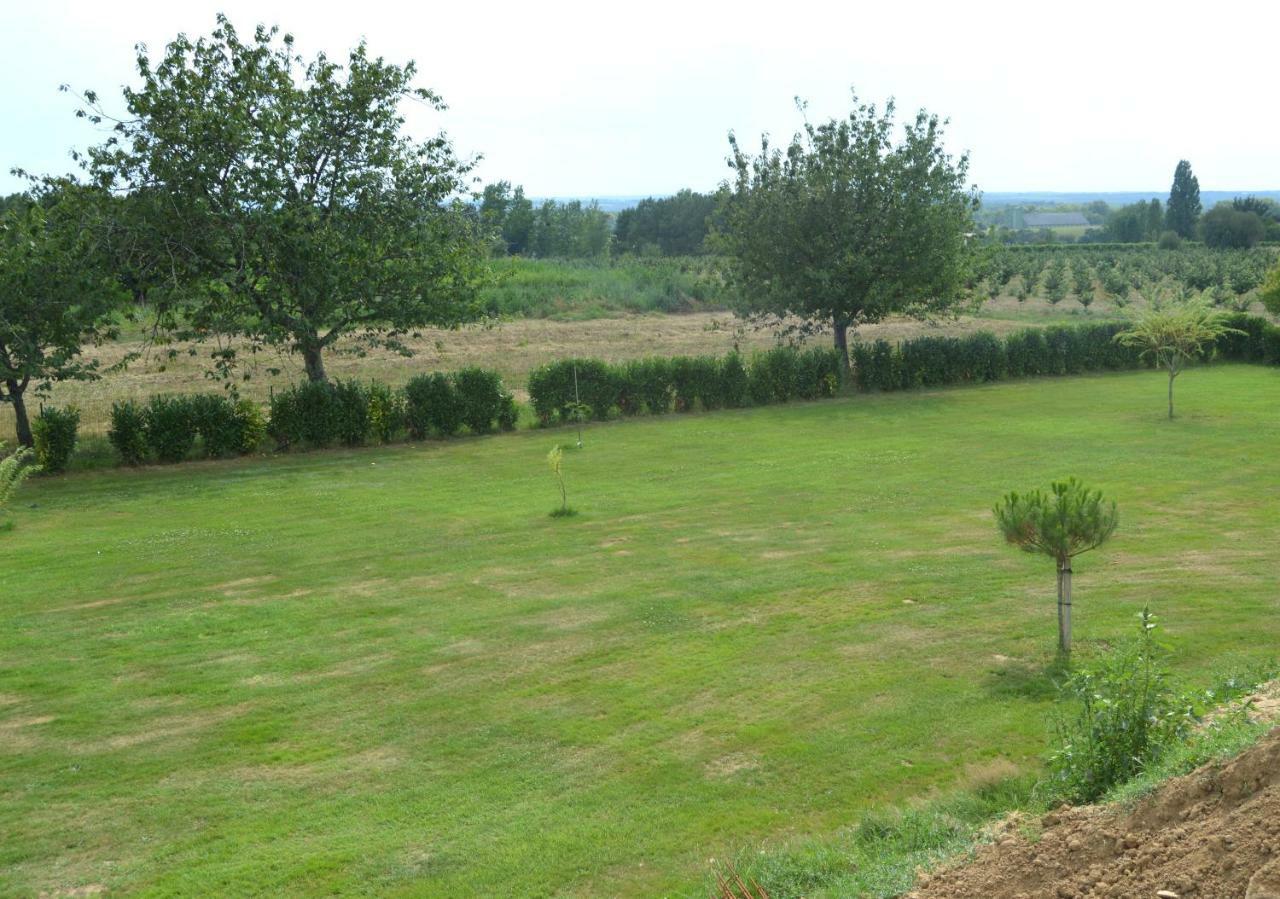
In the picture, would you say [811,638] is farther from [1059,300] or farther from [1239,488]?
[1059,300]

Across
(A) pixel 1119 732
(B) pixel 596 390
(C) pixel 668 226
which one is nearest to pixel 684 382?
(B) pixel 596 390

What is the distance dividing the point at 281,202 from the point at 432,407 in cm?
574

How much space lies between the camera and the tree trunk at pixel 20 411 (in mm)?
23781

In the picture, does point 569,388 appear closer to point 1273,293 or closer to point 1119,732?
point 1119,732

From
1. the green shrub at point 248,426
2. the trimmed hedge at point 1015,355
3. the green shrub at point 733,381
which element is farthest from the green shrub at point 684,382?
the green shrub at point 248,426

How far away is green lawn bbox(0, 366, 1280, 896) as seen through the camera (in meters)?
7.85

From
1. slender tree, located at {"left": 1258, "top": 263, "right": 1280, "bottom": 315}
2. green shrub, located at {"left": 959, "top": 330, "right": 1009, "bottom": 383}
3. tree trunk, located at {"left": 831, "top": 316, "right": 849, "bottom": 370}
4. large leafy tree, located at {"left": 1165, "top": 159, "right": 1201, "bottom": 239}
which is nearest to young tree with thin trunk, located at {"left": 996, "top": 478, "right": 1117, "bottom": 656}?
tree trunk, located at {"left": 831, "top": 316, "right": 849, "bottom": 370}

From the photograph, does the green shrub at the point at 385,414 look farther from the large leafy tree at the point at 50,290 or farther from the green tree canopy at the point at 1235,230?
the green tree canopy at the point at 1235,230

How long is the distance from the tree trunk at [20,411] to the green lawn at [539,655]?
2.75 metres

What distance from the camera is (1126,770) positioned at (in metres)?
7.15

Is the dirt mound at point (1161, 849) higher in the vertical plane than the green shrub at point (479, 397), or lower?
lower

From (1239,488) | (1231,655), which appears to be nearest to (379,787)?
(1231,655)

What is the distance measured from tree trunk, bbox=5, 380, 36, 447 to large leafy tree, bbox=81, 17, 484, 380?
11.8ft

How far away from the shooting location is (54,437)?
23.3m
